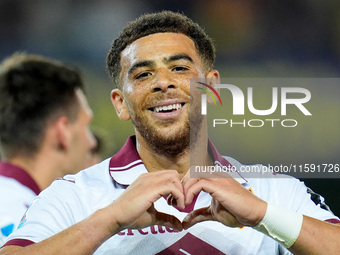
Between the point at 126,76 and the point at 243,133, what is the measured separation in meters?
2.80

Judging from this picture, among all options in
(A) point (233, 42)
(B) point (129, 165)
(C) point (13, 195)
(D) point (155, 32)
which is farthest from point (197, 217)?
(A) point (233, 42)

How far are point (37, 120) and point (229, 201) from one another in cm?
245

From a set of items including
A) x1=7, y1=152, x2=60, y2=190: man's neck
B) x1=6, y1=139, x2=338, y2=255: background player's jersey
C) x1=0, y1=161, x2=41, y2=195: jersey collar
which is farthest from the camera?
x1=7, y1=152, x2=60, y2=190: man's neck

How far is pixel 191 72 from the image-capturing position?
2.39m

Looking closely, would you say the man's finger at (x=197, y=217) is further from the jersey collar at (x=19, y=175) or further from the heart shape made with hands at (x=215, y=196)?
the jersey collar at (x=19, y=175)

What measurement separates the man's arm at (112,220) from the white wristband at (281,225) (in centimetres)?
30

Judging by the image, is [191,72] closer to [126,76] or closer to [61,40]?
[126,76]

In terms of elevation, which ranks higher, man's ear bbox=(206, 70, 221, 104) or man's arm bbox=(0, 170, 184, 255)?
man's ear bbox=(206, 70, 221, 104)

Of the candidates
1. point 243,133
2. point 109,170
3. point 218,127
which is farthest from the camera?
point 243,133

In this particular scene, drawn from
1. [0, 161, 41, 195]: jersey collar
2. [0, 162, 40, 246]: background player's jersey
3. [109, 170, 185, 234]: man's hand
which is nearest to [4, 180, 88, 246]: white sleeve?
[109, 170, 185, 234]: man's hand

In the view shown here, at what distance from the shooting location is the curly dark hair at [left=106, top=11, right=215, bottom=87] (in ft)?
8.20

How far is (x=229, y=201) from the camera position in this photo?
6.11ft

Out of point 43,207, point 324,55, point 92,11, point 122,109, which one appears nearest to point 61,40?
point 92,11

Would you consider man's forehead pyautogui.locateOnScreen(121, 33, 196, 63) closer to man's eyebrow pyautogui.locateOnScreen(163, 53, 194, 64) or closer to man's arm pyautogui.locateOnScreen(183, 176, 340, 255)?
man's eyebrow pyautogui.locateOnScreen(163, 53, 194, 64)
